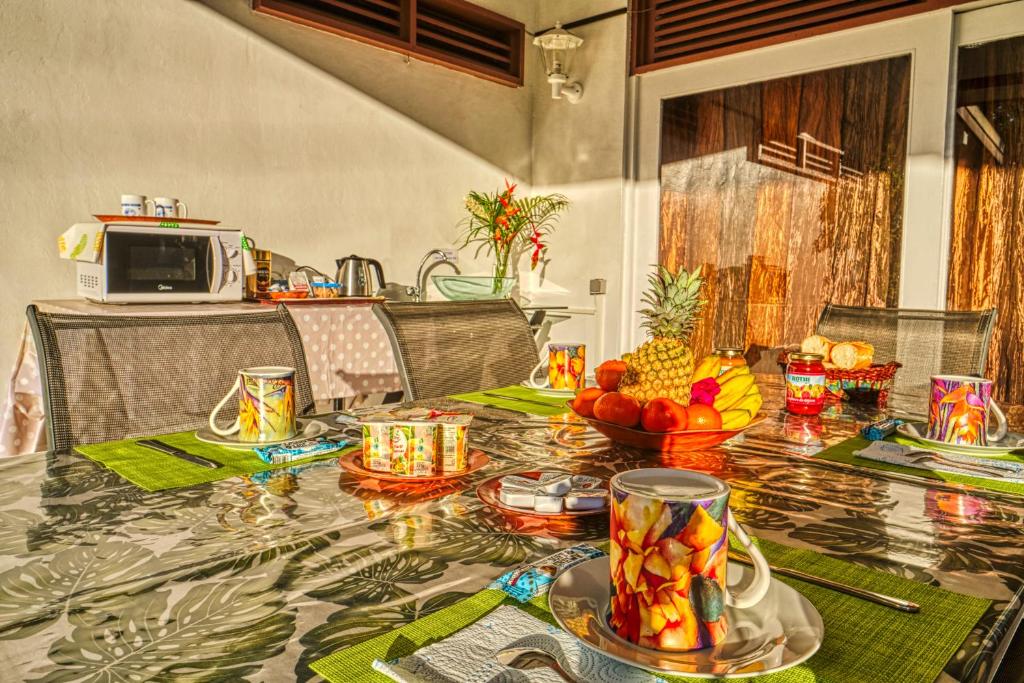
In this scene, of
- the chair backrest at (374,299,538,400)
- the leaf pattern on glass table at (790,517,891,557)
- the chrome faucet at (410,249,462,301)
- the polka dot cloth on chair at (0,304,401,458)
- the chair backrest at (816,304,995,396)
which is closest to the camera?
the leaf pattern on glass table at (790,517,891,557)

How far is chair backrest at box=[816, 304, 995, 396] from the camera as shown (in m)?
1.81

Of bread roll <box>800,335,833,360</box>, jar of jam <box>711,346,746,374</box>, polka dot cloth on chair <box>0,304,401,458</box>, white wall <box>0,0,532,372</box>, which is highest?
white wall <box>0,0,532,372</box>

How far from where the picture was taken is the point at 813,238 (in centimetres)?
325

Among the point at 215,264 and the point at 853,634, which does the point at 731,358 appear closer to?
the point at 853,634

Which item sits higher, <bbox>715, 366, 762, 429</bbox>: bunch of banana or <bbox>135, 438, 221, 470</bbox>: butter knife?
<bbox>715, 366, 762, 429</bbox>: bunch of banana

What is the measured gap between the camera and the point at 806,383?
4.35 feet

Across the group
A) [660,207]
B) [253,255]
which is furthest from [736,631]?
[660,207]

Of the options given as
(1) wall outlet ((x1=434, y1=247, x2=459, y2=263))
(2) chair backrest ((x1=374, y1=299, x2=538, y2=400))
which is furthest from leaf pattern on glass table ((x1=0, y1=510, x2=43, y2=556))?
(1) wall outlet ((x1=434, y1=247, x2=459, y2=263))

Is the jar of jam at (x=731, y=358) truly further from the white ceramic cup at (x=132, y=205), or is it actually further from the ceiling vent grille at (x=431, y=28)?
the ceiling vent grille at (x=431, y=28)

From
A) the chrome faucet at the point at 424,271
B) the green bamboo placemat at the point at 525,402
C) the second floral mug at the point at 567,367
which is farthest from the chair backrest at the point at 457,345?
the chrome faucet at the point at 424,271

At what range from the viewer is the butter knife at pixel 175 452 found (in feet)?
3.02

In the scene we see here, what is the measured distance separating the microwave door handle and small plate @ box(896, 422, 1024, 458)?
2.27 meters

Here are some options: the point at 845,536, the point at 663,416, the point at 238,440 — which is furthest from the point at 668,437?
the point at 238,440

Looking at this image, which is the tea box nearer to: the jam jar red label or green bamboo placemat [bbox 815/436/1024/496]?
green bamboo placemat [bbox 815/436/1024/496]
